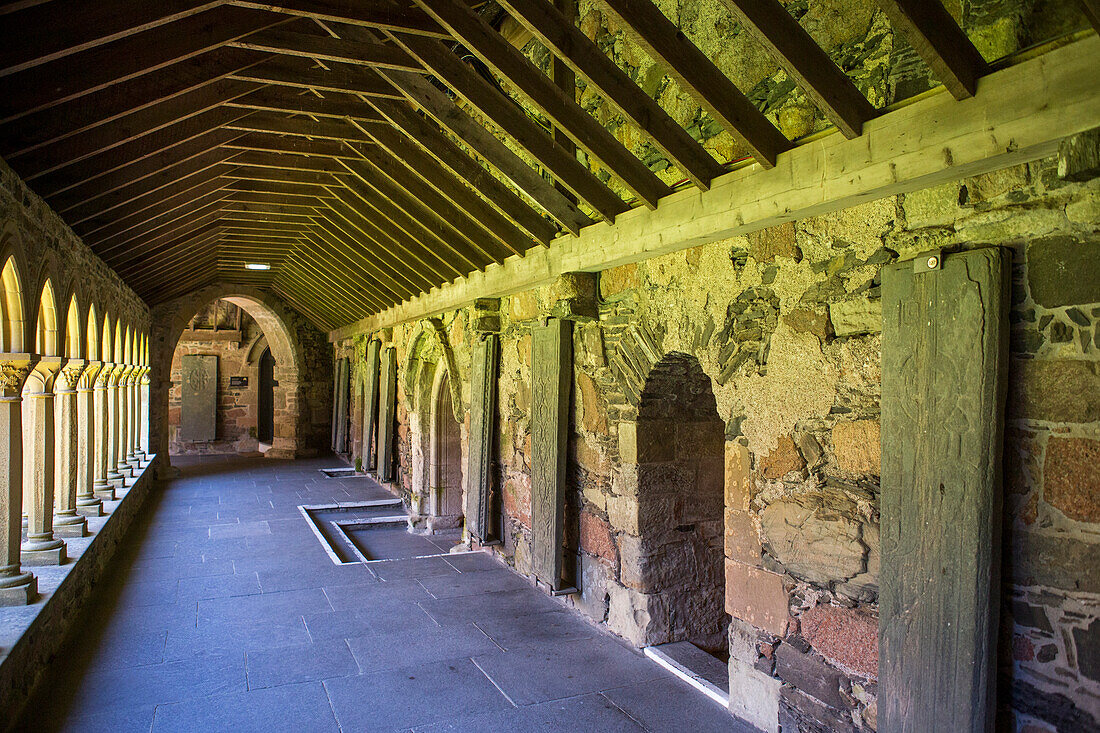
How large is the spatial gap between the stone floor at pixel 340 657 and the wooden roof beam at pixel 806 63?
261 centimetres

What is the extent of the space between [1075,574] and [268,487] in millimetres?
10039

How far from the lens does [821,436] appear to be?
2750 millimetres

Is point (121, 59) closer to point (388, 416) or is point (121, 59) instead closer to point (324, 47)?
point (324, 47)

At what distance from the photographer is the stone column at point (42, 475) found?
437cm

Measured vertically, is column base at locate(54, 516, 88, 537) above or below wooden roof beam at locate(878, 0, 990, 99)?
below

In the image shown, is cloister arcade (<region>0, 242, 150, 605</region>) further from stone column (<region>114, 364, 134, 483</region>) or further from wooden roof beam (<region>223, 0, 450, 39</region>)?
wooden roof beam (<region>223, 0, 450, 39</region>)

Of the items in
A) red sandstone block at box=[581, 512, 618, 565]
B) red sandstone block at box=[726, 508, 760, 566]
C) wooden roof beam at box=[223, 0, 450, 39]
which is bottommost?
red sandstone block at box=[581, 512, 618, 565]

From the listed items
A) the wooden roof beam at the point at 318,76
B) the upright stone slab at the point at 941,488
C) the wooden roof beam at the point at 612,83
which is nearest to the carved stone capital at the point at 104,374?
the wooden roof beam at the point at 318,76

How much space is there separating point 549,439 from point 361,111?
7.93 ft

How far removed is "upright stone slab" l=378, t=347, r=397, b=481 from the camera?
9609 millimetres

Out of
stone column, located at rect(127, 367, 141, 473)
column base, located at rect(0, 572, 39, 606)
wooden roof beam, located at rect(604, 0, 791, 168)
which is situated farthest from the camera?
stone column, located at rect(127, 367, 141, 473)

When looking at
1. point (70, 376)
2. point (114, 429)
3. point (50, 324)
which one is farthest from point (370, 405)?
point (50, 324)

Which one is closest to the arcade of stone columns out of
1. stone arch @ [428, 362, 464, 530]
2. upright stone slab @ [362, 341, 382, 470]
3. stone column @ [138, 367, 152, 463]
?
stone arch @ [428, 362, 464, 530]

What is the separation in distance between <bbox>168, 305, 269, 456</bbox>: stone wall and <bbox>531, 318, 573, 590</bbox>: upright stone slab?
12549 mm
